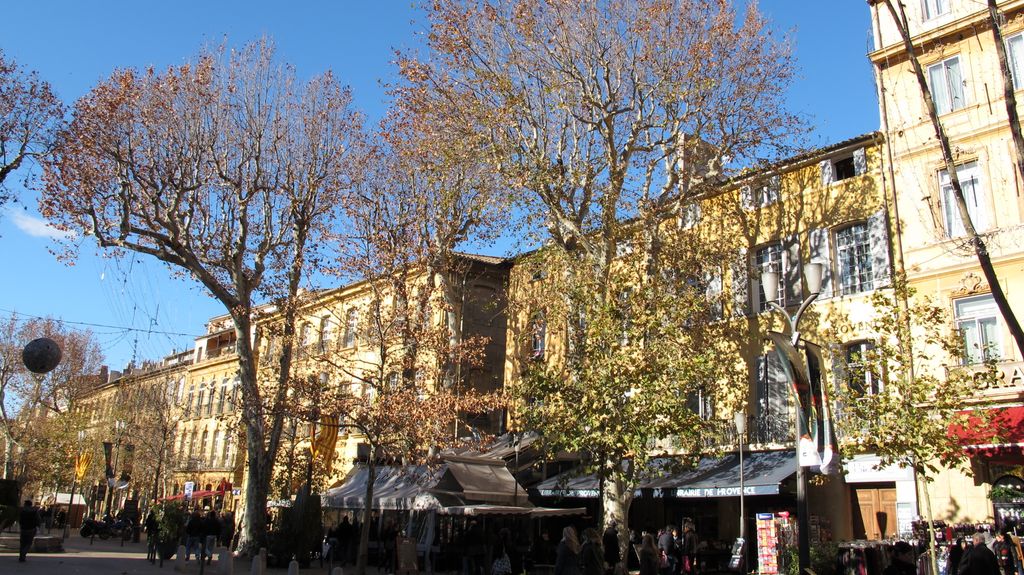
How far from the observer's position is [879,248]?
18094mm

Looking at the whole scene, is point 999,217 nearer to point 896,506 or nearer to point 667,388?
point 896,506

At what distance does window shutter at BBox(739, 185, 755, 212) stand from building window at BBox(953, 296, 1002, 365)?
18.8 feet

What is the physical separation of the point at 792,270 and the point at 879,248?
7.32 ft

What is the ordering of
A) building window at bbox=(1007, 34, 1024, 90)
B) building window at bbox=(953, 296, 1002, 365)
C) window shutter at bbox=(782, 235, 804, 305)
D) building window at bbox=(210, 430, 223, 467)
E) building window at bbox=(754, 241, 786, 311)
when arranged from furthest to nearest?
1. building window at bbox=(210, 430, 223, 467)
2. building window at bbox=(754, 241, 786, 311)
3. window shutter at bbox=(782, 235, 804, 305)
4. building window at bbox=(1007, 34, 1024, 90)
5. building window at bbox=(953, 296, 1002, 365)

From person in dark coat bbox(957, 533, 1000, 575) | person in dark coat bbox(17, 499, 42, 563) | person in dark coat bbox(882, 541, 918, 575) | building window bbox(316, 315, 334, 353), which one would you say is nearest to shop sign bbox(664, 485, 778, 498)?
person in dark coat bbox(957, 533, 1000, 575)

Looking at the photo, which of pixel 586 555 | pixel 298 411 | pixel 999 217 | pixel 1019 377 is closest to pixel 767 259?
pixel 999 217

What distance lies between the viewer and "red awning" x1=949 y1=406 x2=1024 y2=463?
13.8 m

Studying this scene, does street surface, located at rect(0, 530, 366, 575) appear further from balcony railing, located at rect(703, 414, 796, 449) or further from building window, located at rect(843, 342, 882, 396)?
building window, located at rect(843, 342, 882, 396)

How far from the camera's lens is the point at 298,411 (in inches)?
701

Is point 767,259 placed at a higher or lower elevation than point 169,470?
higher

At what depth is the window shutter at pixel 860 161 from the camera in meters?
18.9

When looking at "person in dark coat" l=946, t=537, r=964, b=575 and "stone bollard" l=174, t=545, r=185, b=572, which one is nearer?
"person in dark coat" l=946, t=537, r=964, b=575

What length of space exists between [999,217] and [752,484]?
7.44 m

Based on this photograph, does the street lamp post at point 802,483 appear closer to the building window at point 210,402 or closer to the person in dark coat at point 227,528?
the person in dark coat at point 227,528
